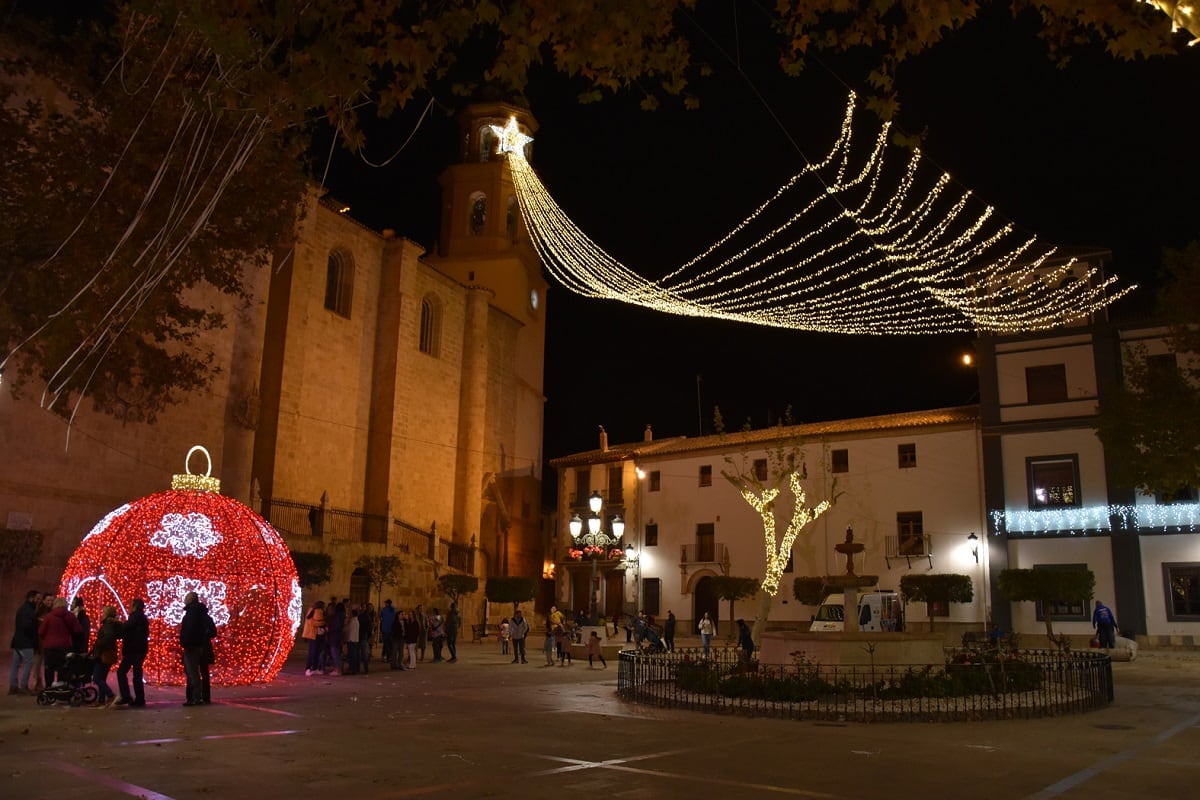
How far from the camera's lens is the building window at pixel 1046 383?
31141mm

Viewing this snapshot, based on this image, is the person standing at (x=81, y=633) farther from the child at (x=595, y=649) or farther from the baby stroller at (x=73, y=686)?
the child at (x=595, y=649)

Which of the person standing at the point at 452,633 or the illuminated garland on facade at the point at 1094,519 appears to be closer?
the person standing at the point at 452,633

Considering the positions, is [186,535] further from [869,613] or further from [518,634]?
[869,613]

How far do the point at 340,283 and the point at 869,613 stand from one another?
2105 centimetres

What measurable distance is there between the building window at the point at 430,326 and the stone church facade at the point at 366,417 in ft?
0.30

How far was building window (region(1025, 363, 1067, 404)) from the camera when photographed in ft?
102

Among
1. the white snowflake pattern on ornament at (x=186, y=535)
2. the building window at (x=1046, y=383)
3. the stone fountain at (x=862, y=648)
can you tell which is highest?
the building window at (x=1046, y=383)

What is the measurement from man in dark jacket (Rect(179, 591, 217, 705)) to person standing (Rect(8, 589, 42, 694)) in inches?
91.2

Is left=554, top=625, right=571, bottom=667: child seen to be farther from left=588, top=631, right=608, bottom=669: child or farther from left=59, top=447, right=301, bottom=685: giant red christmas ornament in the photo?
left=59, top=447, right=301, bottom=685: giant red christmas ornament

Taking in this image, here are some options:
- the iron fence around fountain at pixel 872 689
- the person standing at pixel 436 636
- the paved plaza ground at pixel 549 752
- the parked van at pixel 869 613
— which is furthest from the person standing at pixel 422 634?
the parked van at pixel 869 613

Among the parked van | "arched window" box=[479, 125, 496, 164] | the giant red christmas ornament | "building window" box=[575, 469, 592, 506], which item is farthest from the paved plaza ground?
"arched window" box=[479, 125, 496, 164]

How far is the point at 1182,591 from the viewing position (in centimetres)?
2805

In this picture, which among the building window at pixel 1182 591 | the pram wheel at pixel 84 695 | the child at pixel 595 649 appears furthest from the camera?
the building window at pixel 1182 591

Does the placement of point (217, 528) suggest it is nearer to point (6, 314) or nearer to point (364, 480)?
point (6, 314)
